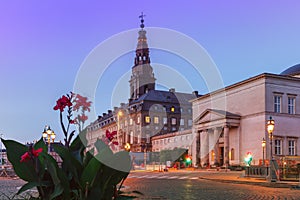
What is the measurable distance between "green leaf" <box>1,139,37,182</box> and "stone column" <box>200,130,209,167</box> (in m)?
59.9

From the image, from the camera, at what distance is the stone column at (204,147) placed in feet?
213

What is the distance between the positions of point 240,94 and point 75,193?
185 feet

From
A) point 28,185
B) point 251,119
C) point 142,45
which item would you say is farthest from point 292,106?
point 28,185

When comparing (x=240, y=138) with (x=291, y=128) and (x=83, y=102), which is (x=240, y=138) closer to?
(x=291, y=128)

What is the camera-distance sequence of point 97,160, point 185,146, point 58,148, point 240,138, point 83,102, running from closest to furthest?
point 97,160 < point 58,148 < point 83,102 < point 240,138 < point 185,146

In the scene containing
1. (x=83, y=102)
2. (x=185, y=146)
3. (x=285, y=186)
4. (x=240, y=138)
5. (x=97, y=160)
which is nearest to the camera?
(x=97, y=160)

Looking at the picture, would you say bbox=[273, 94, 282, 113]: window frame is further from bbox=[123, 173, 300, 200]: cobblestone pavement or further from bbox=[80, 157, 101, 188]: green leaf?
bbox=[80, 157, 101, 188]: green leaf

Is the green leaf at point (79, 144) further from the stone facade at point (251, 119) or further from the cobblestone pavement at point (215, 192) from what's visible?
the stone facade at point (251, 119)

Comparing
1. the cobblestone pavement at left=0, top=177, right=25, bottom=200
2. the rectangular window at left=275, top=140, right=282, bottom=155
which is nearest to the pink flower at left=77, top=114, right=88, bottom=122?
the cobblestone pavement at left=0, top=177, right=25, bottom=200

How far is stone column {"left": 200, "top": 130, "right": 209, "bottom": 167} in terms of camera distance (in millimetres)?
65050

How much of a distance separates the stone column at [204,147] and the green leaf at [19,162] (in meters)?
59.9

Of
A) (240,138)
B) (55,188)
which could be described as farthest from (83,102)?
(240,138)

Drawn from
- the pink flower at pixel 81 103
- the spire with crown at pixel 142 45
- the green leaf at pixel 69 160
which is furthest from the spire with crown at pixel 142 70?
the green leaf at pixel 69 160

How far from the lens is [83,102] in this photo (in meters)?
5.98
